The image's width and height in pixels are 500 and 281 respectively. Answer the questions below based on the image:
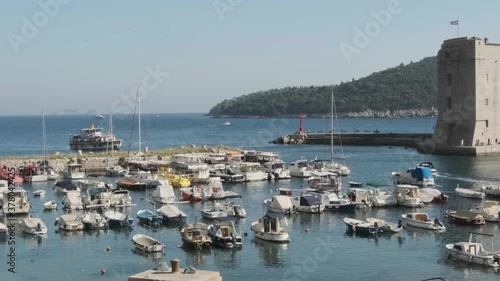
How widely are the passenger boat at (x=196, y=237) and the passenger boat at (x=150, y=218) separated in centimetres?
407

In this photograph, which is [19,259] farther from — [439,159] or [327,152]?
[327,152]

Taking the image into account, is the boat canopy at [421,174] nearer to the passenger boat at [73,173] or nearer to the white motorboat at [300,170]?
the white motorboat at [300,170]

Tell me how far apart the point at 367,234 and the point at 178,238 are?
24.5 ft

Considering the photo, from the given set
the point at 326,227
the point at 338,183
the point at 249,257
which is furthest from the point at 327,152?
the point at 249,257

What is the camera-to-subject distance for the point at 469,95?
64125 mm

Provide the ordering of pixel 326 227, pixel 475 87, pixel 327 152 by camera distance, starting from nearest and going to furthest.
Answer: pixel 326 227
pixel 475 87
pixel 327 152

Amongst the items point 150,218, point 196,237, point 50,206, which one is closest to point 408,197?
point 150,218

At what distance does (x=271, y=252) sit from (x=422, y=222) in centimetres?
730

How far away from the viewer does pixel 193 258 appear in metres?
24.5

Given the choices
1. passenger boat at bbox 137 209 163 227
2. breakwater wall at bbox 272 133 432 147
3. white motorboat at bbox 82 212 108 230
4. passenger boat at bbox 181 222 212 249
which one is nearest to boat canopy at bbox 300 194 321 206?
passenger boat at bbox 137 209 163 227

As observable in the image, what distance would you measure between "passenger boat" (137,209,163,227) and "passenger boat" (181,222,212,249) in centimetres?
407

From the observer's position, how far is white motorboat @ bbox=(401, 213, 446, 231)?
93.9ft

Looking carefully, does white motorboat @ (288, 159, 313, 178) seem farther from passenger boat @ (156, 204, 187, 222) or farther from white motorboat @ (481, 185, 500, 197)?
passenger boat @ (156, 204, 187, 222)

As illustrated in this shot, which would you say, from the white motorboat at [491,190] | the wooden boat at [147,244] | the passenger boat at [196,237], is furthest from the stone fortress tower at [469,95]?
the wooden boat at [147,244]
